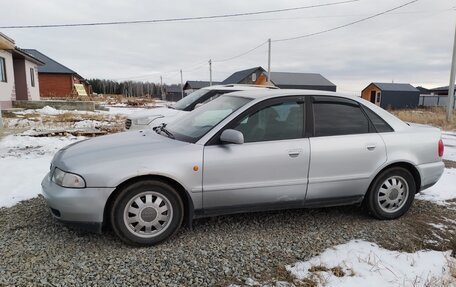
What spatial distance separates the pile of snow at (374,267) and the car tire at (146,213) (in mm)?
1215

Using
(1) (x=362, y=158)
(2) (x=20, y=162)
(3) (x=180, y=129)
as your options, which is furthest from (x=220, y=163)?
(2) (x=20, y=162)

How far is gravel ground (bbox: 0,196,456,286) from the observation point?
9.19 ft

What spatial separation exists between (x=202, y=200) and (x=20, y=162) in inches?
188

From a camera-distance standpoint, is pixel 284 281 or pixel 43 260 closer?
pixel 284 281

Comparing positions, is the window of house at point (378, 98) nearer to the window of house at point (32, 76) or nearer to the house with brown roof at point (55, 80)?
the house with brown roof at point (55, 80)

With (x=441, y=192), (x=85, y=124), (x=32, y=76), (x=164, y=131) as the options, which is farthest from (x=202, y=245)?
(x=32, y=76)

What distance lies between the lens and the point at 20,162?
21.2ft

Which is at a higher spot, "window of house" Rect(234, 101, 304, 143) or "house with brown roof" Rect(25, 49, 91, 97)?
"house with brown roof" Rect(25, 49, 91, 97)

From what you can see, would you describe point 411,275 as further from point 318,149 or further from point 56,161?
point 56,161

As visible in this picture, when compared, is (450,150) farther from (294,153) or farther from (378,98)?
(378,98)

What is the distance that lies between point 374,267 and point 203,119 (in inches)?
93.0

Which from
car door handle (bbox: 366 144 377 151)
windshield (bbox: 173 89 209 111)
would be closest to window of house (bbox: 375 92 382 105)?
windshield (bbox: 173 89 209 111)

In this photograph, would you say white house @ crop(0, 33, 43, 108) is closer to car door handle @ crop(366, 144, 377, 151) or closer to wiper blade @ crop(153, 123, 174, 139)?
wiper blade @ crop(153, 123, 174, 139)

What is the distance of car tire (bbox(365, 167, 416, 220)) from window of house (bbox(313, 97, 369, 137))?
0.62 metres
